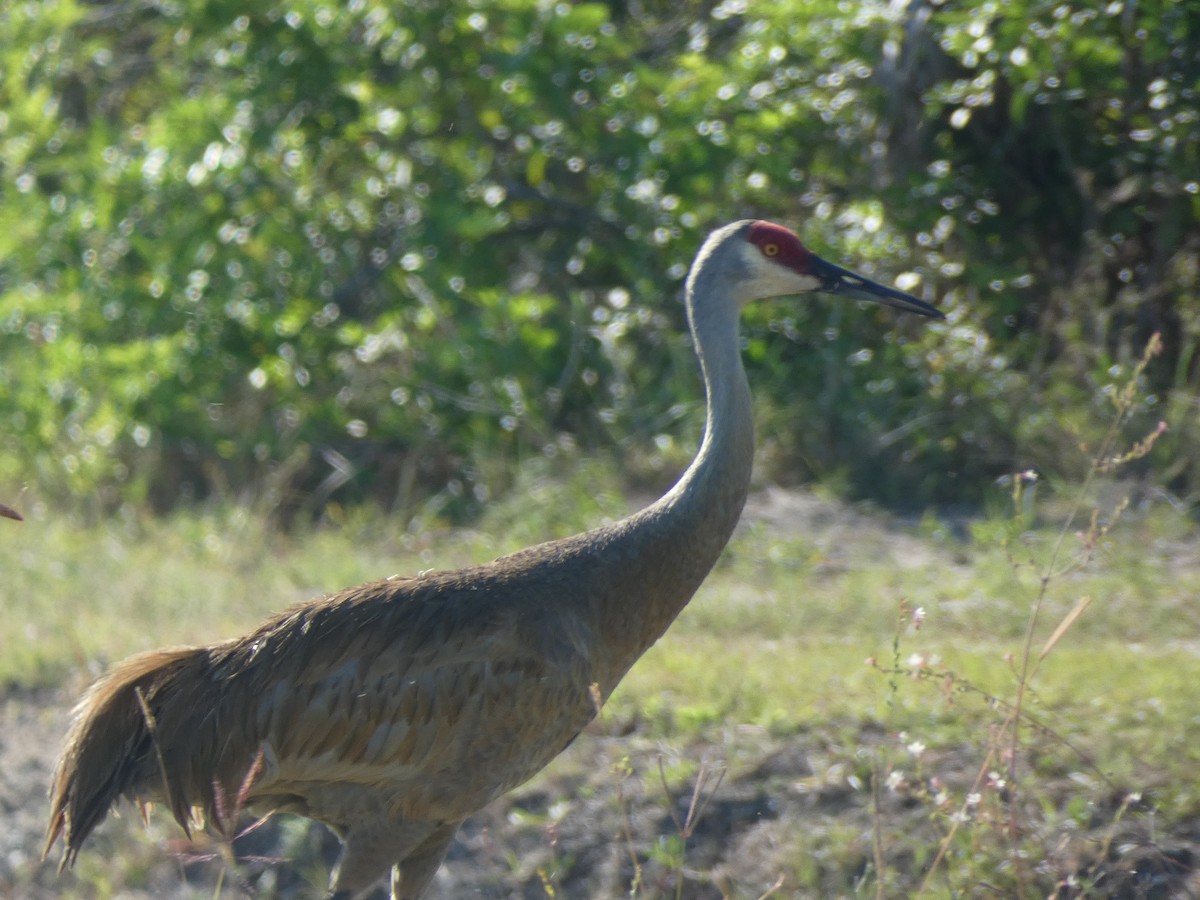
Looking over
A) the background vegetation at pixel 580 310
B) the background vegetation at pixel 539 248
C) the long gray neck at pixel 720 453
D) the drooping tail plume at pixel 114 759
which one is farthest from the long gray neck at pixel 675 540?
the background vegetation at pixel 539 248

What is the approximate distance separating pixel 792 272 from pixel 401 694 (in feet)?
5.26

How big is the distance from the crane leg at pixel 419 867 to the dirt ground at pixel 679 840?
0.16 m

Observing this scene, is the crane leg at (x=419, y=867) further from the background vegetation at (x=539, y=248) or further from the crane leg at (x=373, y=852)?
the background vegetation at (x=539, y=248)

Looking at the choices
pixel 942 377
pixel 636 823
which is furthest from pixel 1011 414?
pixel 636 823

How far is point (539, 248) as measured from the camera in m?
8.45

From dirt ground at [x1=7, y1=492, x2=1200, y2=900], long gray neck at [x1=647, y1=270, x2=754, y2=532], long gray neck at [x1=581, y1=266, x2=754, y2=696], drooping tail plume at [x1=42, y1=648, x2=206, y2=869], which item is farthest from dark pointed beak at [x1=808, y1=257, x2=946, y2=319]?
drooping tail plume at [x1=42, y1=648, x2=206, y2=869]

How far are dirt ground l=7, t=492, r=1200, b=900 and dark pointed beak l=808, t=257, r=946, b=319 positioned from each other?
4.23 ft

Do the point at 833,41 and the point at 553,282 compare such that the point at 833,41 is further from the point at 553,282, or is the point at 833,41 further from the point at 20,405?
the point at 20,405

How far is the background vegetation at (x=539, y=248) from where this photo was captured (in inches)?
284

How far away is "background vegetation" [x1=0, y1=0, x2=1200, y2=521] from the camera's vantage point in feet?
23.7

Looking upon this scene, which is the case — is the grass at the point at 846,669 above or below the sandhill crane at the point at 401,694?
below

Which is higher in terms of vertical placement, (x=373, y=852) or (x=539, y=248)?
(x=539, y=248)

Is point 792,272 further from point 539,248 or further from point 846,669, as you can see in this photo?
point 539,248

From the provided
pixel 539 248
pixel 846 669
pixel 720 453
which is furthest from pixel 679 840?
pixel 539 248
